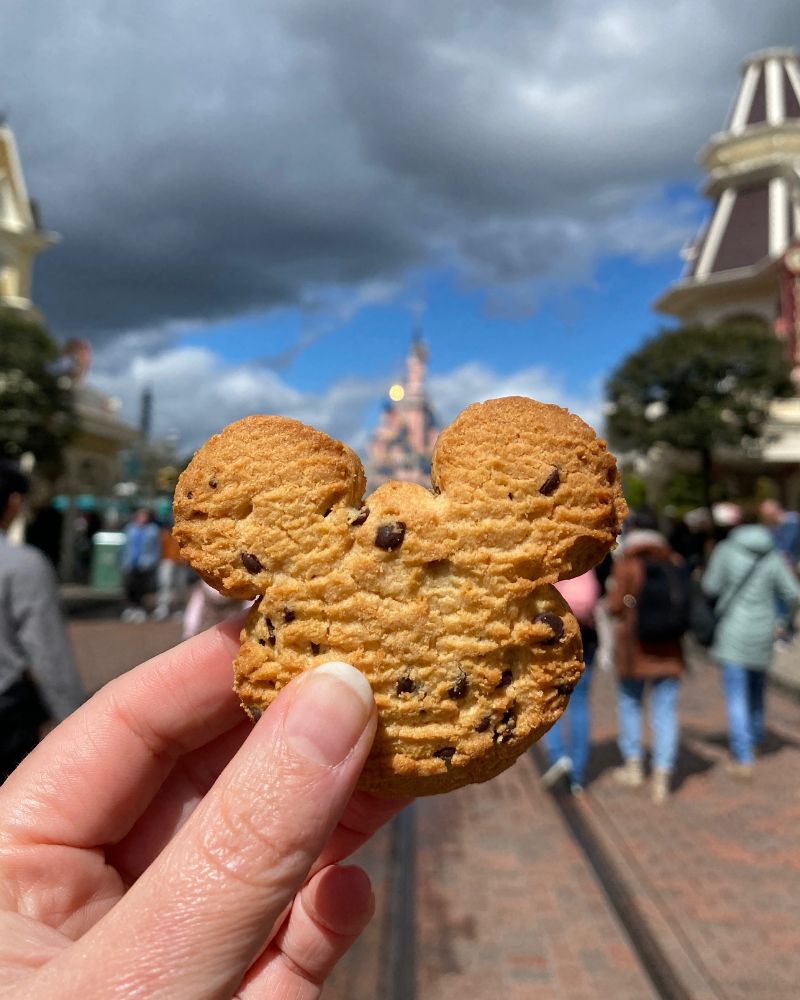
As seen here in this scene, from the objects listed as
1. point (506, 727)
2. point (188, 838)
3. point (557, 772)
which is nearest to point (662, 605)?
point (557, 772)

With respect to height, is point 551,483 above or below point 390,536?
above

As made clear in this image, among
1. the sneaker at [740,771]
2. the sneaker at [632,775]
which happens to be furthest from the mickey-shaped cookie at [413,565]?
the sneaker at [740,771]

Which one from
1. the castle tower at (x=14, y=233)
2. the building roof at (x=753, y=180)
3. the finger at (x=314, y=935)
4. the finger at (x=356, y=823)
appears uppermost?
the building roof at (x=753, y=180)

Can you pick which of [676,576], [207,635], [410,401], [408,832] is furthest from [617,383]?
[410,401]

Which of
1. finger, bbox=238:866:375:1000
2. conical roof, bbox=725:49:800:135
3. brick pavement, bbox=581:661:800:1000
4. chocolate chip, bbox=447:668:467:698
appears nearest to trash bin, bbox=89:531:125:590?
brick pavement, bbox=581:661:800:1000

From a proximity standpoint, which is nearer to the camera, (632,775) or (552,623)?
(552,623)

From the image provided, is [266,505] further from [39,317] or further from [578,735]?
[39,317]

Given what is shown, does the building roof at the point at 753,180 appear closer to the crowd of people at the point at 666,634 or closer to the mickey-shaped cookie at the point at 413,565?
the crowd of people at the point at 666,634
